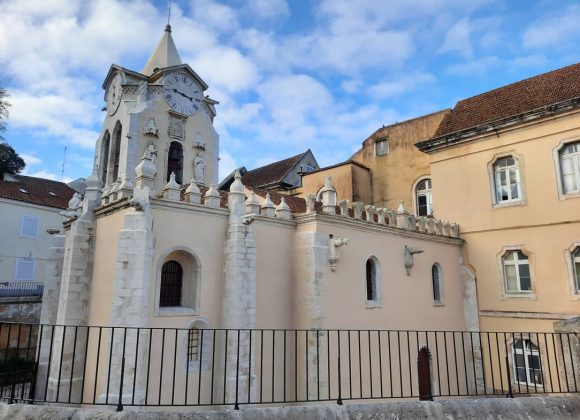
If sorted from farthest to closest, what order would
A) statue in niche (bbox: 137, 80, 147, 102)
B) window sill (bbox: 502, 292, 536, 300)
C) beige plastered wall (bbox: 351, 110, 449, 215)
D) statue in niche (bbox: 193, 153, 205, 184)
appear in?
1. beige plastered wall (bbox: 351, 110, 449, 215)
2. statue in niche (bbox: 193, 153, 205, 184)
3. statue in niche (bbox: 137, 80, 147, 102)
4. window sill (bbox: 502, 292, 536, 300)

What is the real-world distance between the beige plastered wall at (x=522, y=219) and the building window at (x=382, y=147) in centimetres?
489

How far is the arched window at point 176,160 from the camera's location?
18.6 metres

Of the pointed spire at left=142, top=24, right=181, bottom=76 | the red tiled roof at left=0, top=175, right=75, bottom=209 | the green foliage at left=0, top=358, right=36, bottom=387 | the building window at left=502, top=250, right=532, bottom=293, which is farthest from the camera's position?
the red tiled roof at left=0, top=175, right=75, bottom=209

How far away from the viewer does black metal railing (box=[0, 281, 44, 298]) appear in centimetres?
2295

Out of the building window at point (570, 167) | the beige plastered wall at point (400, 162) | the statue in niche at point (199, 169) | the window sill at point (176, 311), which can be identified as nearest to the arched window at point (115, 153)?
the statue in niche at point (199, 169)

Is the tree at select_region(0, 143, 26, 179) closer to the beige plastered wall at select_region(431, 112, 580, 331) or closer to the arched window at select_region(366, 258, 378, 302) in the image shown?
the arched window at select_region(366, 258, 378, 302)

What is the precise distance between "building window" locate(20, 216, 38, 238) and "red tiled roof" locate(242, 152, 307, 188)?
44.3 ft

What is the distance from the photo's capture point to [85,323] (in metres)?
11.7

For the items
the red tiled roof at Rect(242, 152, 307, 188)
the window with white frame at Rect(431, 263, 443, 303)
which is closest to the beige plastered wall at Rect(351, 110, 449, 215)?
the window with white frame at Rect(431, 263, 443, 303)

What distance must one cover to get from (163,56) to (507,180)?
54.5 ft

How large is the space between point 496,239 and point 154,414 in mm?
15043

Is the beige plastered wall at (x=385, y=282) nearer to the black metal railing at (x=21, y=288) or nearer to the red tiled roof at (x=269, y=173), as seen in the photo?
the red tiled roof at (x=269, y=173)

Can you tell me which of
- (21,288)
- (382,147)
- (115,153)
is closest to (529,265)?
(382,147)

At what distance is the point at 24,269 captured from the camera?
2544 centimetres
